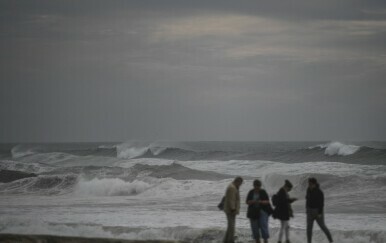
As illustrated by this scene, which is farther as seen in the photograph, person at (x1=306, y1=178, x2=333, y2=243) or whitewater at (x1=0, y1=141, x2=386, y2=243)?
whitewater at (x1=0, y1=141, x2=386, y2=243)

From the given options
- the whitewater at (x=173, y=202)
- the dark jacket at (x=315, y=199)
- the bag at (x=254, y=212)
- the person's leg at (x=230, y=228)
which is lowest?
the whitewater at (x=173, y=202)

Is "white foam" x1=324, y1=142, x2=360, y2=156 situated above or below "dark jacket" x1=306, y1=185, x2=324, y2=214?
above

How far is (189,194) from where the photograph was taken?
89.4 ft

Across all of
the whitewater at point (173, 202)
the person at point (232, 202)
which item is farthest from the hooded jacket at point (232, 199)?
the whitewater at point (173, 202)

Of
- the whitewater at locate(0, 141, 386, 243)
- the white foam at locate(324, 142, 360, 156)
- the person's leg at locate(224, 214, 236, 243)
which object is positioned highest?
the white foam at locate(324, 142, 360, 156)

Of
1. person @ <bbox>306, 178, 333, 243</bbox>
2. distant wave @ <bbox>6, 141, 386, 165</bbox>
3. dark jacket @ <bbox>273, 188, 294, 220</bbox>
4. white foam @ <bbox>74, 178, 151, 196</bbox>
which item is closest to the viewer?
dark jacket @ <bbox>273, 188, 294, 220</bbox>

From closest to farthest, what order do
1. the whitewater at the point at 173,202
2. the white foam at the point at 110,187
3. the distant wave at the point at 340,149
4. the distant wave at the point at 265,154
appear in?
the whitewater at the point at 173,202 < the white foam at the point at 110,187 < the distant wave at the point at 265,154 < the distant wave at the point at 340,149

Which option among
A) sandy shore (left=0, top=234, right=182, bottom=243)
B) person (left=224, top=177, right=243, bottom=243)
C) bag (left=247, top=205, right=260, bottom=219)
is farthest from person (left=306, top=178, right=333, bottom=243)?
sandy shore (left=0, top=234, right=182, bottom=243)

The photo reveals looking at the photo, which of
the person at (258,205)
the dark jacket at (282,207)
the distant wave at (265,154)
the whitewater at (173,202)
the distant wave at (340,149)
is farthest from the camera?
the distant wave at (340,149)

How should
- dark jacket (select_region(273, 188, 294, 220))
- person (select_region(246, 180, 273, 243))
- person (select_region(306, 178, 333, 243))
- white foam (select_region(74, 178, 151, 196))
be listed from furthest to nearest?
1. white foam (select_region(74, 178, 151, 196))
2. person (select_region(306, 178, 333, 243))
3. dark jacket (select_region(273, 188, 294, 220))
4. person (select_region(246, 180, 273, 243))

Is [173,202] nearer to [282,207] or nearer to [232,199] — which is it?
[282,207]

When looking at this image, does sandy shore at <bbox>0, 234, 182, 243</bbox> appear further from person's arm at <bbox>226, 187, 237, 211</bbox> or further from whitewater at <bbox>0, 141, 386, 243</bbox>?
whitewater at <bbox>0, 141, 386, 243</bbox>

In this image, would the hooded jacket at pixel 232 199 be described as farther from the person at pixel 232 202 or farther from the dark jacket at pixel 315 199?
the dark jacket at pixel 315 199

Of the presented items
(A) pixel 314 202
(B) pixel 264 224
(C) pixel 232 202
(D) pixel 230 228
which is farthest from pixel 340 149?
(C) pixel 232 202
